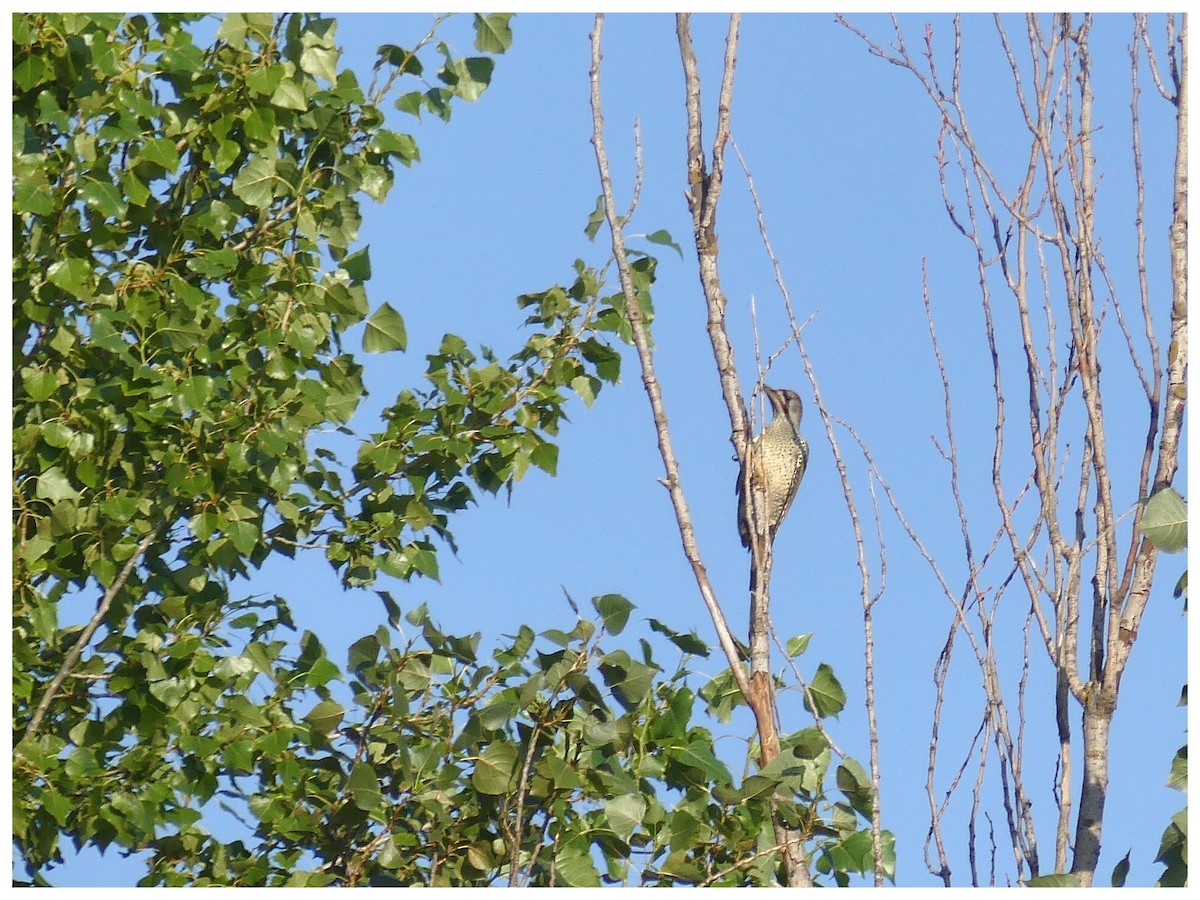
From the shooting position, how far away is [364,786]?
12.4 ft

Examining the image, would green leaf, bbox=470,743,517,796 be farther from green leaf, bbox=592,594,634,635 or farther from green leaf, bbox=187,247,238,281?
green leaf, bbox=187,247,238,281

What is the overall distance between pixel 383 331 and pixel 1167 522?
2.44 metres

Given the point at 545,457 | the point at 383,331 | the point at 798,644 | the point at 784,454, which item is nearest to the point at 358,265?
the point at 383,331

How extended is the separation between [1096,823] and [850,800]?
0.80 meters

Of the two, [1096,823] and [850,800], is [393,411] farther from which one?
[1096,823]

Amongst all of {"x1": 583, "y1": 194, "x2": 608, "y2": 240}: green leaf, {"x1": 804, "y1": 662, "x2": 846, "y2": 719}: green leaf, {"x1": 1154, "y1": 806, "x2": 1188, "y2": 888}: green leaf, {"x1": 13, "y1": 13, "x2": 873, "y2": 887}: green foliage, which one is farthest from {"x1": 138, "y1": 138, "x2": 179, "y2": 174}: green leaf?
{"x1": 1154, "y1": 806, "x2": 1188, "y2": 888}: green leaf

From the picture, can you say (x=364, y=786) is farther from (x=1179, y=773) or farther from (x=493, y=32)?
(x=493, y=32)

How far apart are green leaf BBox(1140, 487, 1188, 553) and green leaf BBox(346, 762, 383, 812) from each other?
2070 mm

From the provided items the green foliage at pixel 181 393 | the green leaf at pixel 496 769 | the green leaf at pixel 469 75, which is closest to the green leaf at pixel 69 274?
the green foliage at pixel 181 393

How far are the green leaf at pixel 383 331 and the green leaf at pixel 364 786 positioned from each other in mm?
1342

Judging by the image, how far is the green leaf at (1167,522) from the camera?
2918 millimetres

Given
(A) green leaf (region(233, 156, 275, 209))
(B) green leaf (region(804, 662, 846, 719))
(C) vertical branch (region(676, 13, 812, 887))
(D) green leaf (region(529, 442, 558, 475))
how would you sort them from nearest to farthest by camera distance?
(C) vertical branch (region(676, 13, 812, 887)) → (B) green leaf (region(804, 662, 846, 719)) → (A) green leaf (region(233, 156, 275, 209)) → (D) green leaf (region(529, 442, 558, 475))

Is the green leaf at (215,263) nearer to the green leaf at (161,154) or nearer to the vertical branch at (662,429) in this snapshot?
the green leaf at (161,154)

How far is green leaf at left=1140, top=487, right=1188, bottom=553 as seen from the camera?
2918 mm
